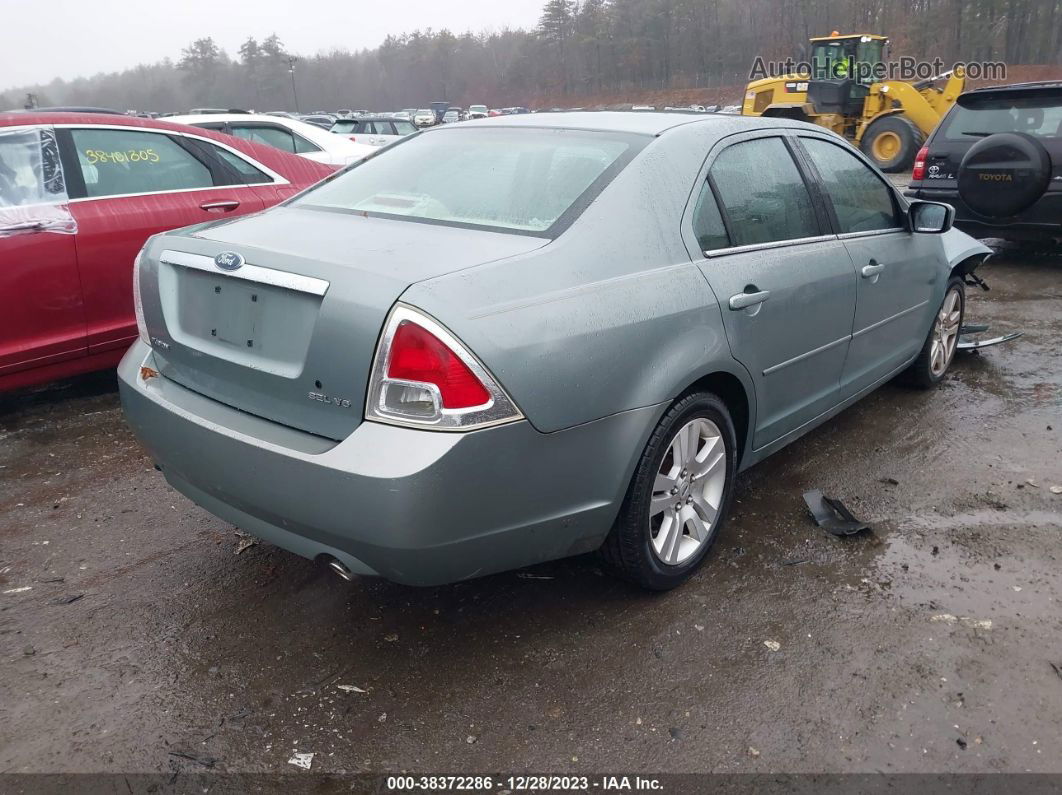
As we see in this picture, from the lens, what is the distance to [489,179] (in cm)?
284

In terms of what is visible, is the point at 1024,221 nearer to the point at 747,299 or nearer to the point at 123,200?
the point at 747,299

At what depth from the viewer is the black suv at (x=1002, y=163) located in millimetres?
6680

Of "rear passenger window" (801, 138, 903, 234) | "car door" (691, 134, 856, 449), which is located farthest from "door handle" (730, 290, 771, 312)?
"rear passenger window" (801, 138, 903, 234)

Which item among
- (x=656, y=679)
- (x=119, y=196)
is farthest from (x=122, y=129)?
(x=656, y=679)

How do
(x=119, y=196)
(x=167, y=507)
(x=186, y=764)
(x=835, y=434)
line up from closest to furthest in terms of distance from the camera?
(x=186, y=764) → (x=167, y=507) → (x=835, y=434) → (x=119, y=196)

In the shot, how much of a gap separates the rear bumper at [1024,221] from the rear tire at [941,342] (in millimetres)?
2290

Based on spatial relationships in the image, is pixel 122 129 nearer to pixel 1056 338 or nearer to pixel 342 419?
pixel 342 419

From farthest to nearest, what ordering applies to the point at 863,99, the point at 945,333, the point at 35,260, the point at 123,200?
the point at 863,99
the point at 945,333
the point at 123,200
the point at 35,260

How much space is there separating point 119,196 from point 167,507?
2053mm

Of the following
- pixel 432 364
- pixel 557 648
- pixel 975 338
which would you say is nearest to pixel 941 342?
pixel 975 338

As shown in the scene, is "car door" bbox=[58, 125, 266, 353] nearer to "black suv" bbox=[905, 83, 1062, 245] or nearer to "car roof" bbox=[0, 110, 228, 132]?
"car roof" bbox=[0, 110, 228, 132]

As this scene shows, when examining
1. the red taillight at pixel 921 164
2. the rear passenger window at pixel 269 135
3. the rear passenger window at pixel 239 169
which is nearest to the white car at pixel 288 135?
the rear passenger window at pixel 269 135

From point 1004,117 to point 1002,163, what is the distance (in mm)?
1311

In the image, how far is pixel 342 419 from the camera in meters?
2.13
